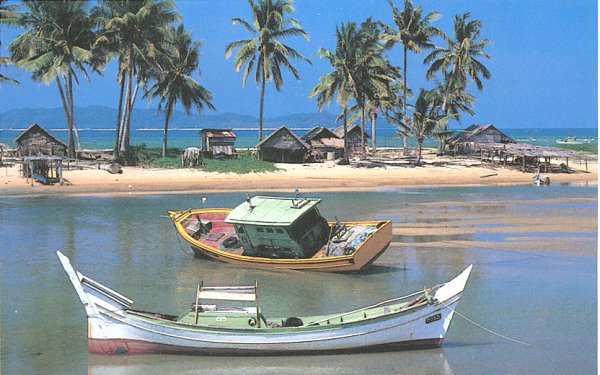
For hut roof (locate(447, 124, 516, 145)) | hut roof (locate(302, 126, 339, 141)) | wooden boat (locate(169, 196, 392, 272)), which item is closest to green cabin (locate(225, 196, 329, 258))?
wooden boat (locate(169, 196, 392, 272))

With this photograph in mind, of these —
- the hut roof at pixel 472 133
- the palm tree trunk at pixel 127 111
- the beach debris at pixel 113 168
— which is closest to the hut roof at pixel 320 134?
the hut roof at pixel 472 133

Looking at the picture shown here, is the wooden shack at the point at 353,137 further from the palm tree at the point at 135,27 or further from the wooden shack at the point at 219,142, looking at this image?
the palm tree at the point at 135,27

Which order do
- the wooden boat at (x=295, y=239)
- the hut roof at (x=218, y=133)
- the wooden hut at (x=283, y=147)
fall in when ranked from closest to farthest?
the wooden boat at (x=295, y=239) < the wooden hut at (x=283, y=147) < the hut roof at (x=218, y=133)

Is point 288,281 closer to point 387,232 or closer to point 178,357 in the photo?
point 387,232

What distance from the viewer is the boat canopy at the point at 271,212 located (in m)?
18.8

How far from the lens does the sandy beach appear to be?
39656mm

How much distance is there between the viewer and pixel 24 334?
14.9 meters

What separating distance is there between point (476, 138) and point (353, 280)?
41.8 m

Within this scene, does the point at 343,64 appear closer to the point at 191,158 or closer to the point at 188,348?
the point at 191,158

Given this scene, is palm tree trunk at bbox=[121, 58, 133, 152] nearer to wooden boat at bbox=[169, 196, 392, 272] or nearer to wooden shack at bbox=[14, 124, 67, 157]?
wooden shack at bbox=[14, 124, 67, 157]

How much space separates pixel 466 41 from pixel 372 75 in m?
9.80

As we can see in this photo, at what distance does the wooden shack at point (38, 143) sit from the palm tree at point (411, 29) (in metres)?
24.2

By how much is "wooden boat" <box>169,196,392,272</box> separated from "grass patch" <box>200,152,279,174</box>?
24405 millimetres

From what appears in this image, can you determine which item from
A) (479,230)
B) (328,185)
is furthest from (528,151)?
(479,230)
